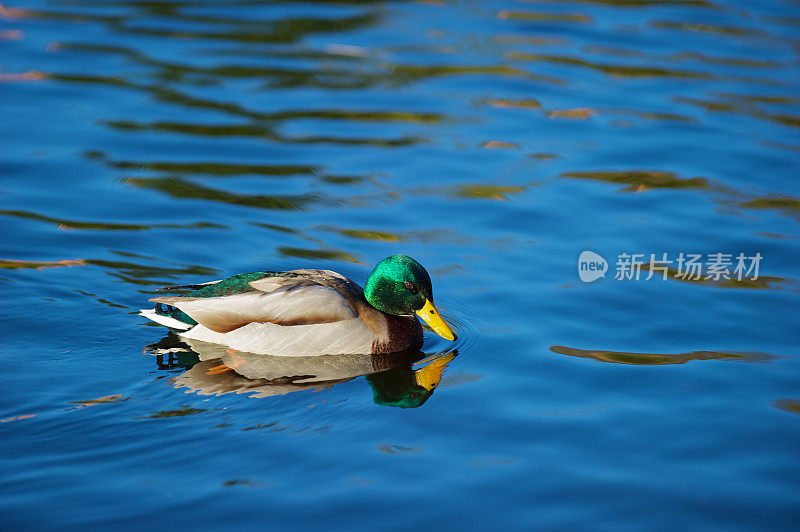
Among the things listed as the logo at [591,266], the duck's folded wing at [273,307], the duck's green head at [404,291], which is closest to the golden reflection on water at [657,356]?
the duck's green head at [404,291]

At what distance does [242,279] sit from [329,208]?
2311mm

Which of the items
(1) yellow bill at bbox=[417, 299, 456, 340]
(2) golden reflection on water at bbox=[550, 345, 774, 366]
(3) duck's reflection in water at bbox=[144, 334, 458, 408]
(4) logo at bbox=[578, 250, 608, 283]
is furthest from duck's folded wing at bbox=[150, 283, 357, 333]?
(4) logo at bbox=[578, 250, 608, 283]

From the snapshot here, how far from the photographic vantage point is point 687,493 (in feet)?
17.9

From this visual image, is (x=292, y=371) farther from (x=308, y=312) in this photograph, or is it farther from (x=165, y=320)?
(x=165, y=320)

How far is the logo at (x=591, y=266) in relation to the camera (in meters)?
8.20

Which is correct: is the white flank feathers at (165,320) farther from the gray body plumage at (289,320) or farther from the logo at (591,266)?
the logo at (591,266)

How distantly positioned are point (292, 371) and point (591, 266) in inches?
114

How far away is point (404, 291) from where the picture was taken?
7.18 meters

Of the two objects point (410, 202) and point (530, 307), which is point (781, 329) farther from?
point (410, 202)

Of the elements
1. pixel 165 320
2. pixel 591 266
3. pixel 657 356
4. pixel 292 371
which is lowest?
pixel 292 371

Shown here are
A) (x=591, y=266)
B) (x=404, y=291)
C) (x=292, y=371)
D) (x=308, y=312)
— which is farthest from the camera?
(x=591, y=266)

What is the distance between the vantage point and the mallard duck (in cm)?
698

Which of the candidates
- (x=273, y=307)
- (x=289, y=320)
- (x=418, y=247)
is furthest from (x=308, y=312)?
(x=418, y=247)

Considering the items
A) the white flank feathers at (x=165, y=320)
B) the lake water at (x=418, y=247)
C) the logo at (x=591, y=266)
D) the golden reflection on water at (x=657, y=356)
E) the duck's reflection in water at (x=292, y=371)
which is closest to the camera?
the lake water at (x=418, y=247)
